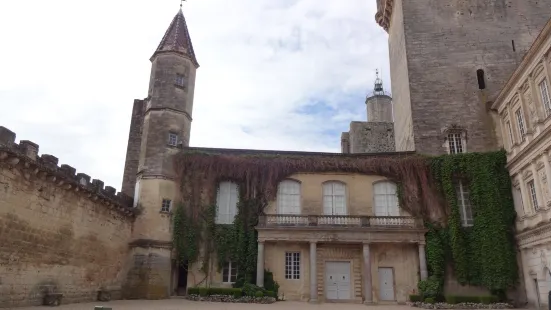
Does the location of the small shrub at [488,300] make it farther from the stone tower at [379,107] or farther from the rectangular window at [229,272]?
the stone tower at [379,107]

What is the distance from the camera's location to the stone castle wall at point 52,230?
1334 centimetres

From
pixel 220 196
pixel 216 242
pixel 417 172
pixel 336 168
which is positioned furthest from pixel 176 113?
pixel 417 172

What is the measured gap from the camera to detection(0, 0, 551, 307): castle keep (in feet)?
59.9

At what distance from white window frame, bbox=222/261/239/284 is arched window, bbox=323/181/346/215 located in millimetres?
5686

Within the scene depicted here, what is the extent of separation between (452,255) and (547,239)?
4.82 metres

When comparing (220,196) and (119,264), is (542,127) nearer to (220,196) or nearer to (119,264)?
(220,196)

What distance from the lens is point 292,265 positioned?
71.8 feet

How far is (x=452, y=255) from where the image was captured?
837 inches

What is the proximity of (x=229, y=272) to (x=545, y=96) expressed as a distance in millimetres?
16891

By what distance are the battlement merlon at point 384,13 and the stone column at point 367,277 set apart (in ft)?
62.2

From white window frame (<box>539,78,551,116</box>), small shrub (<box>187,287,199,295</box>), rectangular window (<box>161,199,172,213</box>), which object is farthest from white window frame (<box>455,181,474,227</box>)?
rectangular window (<box>161,199,172,213</box>)

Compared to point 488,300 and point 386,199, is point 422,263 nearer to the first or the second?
point 488,300

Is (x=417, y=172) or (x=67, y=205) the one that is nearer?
(x=67, y=205)

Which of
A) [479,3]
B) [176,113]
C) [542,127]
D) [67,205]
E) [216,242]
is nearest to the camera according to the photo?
[67,205]
